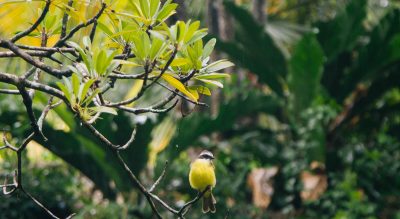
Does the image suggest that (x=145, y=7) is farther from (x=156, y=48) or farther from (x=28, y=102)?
(x=28, y=102)

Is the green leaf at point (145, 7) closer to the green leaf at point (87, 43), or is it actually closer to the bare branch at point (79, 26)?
the bare branch at point (79, 26)

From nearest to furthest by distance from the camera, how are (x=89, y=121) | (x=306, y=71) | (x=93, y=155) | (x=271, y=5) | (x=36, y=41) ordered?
1. (x=89, y=121)
2. (x=36, y=41)
3. (x=93, y=155)
4. (x=306, y=71)
5. (x=271, y=5)

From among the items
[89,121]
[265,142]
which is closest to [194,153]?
[265,142]

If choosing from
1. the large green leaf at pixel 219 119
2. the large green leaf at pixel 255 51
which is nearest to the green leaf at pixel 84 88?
the large green leaf at pixel 219 119

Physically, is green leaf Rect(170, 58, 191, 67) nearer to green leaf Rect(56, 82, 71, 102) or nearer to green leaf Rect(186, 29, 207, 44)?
green leaf Rect(186, 29, 207, 44)

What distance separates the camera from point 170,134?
217 inches

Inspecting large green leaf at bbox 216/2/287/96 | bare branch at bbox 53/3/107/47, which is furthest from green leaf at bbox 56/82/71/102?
large green leaf at bbox 216/2/287/96

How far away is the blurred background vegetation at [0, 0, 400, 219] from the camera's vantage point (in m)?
4.76

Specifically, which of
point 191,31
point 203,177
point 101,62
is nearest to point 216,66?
point 191,31

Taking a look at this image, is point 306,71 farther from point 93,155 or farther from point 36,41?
point 36,41

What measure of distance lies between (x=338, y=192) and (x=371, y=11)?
277cm

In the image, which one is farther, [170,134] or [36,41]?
[170,134]

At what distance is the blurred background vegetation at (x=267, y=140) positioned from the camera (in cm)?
476

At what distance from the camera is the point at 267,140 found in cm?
552
